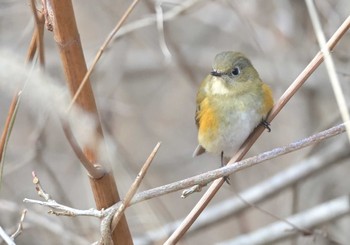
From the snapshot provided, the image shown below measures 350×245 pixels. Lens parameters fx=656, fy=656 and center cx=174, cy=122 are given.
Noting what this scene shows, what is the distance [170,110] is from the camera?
14.7 feet

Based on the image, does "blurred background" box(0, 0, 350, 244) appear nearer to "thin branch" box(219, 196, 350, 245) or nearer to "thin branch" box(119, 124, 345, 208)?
"thin branch" box(219, 196, 350, 245)

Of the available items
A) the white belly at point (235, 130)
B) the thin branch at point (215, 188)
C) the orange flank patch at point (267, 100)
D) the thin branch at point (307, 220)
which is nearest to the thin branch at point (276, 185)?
the thin branch at point (307, 220)

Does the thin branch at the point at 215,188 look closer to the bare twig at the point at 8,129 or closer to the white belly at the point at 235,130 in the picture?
the bare twig at the point at 8,129

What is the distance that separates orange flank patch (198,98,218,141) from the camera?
2.11 metres

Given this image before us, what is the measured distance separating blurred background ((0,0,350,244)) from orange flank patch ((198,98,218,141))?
11.7 inches

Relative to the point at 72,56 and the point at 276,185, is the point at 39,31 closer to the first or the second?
the point at 72,56

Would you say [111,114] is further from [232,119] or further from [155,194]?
[155,194]

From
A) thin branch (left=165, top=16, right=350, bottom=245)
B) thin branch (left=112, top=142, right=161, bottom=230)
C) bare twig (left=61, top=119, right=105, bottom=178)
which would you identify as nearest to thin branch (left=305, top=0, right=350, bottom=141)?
thin branch (left=165, top=16, right=350, bottom=245)

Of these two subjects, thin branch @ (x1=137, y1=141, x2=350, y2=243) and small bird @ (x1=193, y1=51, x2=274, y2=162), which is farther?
thin branch @ (x1=137, y1=141, x2=350, y2=243)

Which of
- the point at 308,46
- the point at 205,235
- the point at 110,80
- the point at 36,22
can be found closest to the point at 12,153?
the point at 110,80

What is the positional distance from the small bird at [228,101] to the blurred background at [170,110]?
0.27m

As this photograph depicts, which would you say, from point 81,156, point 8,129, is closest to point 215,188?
point 81,156

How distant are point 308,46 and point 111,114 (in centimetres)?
98

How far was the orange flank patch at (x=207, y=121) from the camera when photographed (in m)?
2.11
